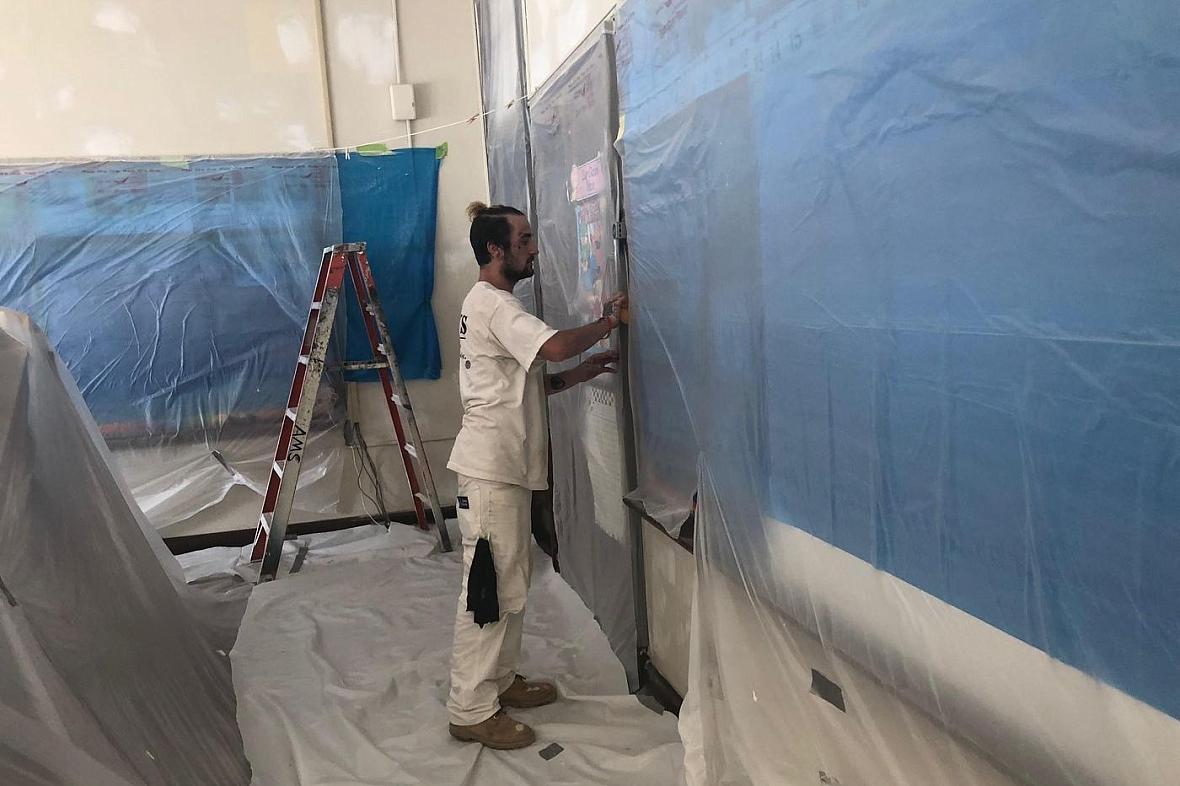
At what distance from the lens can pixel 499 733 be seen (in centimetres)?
186

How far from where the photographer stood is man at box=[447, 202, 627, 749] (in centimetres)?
186

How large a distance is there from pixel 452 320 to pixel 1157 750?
3.34 m

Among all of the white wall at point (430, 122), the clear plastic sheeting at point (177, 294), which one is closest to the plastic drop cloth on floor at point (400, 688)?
the clear plastic sheeting at point (177, 294)

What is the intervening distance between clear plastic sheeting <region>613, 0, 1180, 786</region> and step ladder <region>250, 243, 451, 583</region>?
206 cm

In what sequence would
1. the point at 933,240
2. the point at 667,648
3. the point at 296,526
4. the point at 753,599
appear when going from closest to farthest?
the point at 933,240 → the point at 753,599 → the point at 667,648 → the point at 296,526

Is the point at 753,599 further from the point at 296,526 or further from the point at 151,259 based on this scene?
the point at 151,259

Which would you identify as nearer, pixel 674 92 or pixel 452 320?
pixel 674 92

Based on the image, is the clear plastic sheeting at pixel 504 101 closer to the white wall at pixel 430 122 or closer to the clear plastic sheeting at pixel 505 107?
the clear plastic sheeting at pixel 505 107

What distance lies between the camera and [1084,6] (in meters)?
0.62

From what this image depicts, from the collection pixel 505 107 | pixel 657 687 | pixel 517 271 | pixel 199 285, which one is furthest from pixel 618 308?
pixel 199 285

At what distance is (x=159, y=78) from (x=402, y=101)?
0.98 m

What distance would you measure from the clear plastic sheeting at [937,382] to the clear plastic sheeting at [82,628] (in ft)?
3.22

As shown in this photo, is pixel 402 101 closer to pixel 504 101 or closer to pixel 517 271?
pixel 504 101

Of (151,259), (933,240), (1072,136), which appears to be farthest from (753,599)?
(151,259)
